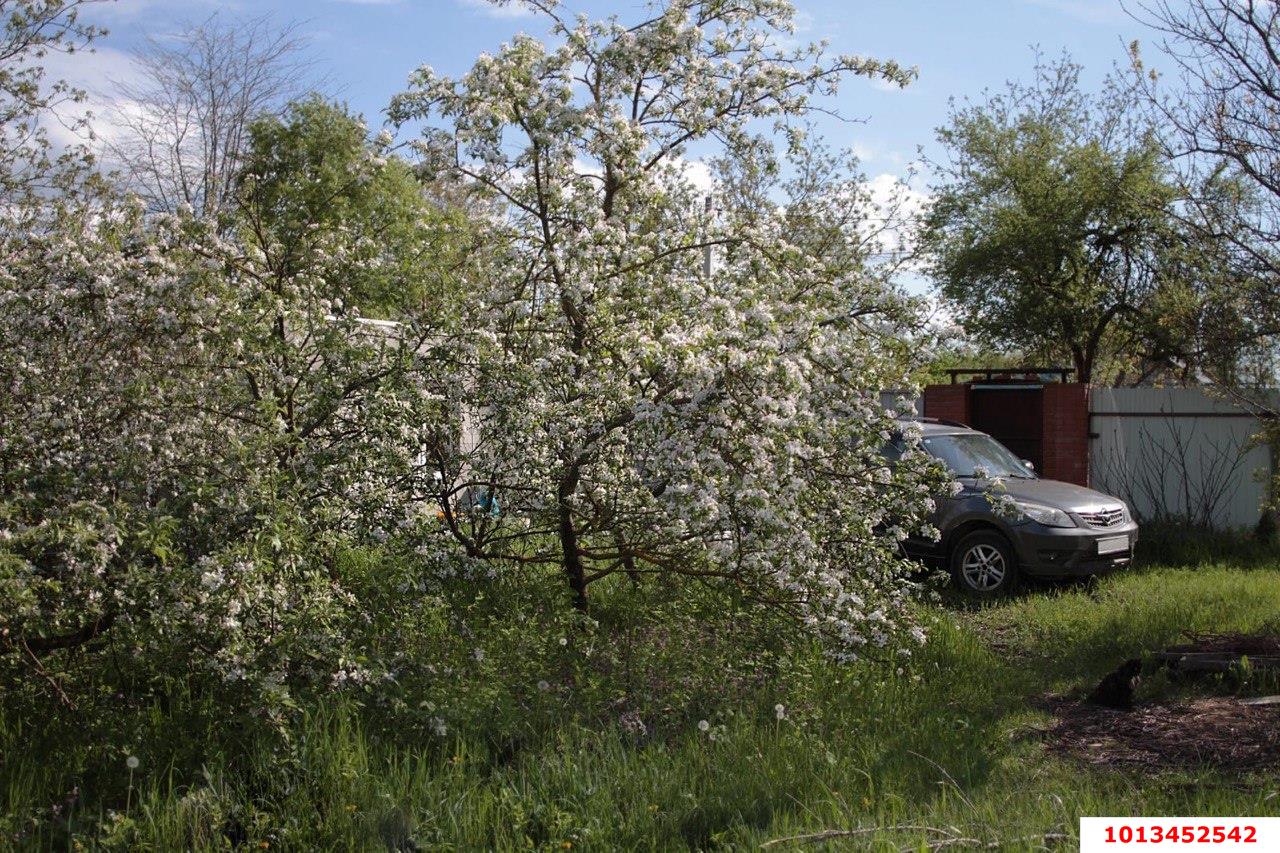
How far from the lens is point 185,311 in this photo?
579 centimetres

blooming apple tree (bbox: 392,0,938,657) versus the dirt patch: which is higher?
blooming apple tree (bbox: 392,0,938,657)

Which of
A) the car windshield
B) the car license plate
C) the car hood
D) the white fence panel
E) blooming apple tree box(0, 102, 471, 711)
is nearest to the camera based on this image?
blooming apple tree box(0, 102, 471, 711)

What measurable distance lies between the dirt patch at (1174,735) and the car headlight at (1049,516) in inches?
133

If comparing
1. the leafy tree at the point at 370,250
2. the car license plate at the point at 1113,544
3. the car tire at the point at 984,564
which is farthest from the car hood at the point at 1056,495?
the leafy tree at the point at 370,250

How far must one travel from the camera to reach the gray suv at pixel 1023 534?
33.1 feet

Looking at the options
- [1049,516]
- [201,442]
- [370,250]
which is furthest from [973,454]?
[201,442]

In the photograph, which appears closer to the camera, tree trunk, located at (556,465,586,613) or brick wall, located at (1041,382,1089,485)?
tree trunk, located at (556,465,586,613)

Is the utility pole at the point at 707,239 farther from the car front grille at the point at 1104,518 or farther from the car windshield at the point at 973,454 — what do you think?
the car front grille at the point at 1104,518

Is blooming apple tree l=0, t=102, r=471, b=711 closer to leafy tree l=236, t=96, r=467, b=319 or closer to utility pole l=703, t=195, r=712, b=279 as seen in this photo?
leafy tree l=236, t=96, r=467, b=319

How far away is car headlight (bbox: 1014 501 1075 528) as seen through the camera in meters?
10.1

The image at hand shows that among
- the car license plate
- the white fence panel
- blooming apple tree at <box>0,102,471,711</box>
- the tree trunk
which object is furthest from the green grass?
the white fence panel

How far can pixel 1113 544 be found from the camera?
1030 centimetres

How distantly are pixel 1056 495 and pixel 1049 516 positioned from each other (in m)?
0.49

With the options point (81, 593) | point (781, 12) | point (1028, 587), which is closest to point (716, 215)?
point (781, 12)
